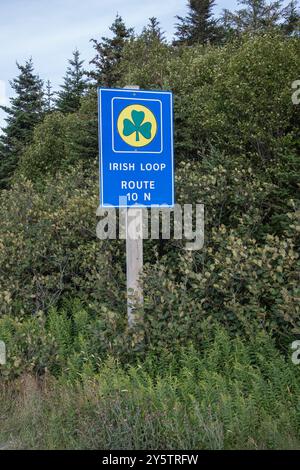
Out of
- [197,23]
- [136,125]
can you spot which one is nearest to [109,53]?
[197,23]

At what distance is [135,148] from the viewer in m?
5.39

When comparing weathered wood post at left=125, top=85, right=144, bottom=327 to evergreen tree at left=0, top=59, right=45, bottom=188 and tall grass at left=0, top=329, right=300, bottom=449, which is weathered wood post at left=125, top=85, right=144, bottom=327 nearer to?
tall grass at left=0, top=329, right=300, bottom=449

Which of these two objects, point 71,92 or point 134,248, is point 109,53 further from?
point 134,248

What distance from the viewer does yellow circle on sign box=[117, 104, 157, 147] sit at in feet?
17.6

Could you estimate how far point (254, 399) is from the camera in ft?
13.2

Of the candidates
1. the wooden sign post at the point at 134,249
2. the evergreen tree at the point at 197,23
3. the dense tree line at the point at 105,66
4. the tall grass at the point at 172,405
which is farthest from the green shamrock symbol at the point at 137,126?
the evergreen tree at the point at 197,23

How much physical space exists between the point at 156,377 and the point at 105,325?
875 mm

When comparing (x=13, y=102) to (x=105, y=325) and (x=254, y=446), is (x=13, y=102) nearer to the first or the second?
(x=105, y=325)

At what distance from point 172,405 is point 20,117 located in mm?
29119

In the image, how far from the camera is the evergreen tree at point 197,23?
122 feet

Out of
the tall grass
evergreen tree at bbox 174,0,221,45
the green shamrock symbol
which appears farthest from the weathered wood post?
evergreen tree at bbox 174,0,221,45

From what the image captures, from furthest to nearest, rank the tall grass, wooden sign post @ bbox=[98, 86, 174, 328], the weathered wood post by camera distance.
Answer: the weathered wood post, wooden sign post @ bbox=[98, 86, 174, 328], the tall grass

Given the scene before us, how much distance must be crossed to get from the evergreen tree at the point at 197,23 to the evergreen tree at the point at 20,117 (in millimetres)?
10917

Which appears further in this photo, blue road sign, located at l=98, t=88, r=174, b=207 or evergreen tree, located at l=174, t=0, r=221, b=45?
evergreen tree, located at l=174, t=0, r=221, b=45
